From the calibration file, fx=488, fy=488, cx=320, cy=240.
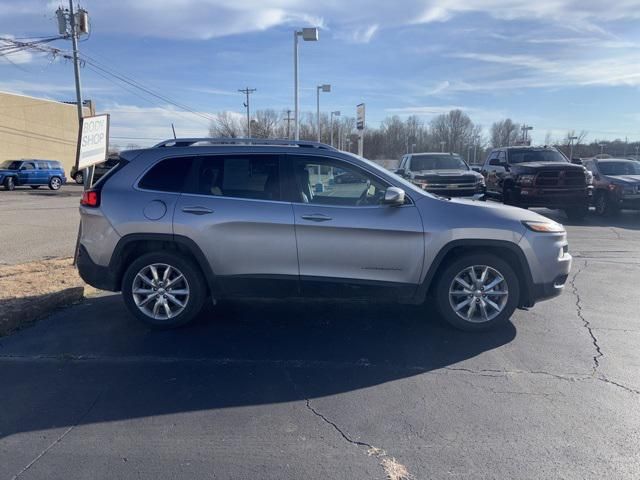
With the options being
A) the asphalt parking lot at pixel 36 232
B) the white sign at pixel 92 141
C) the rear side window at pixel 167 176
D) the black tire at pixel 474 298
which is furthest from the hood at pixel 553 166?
the asphalt parking lot at pixel 36 232

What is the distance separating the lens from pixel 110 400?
3668 millimetres

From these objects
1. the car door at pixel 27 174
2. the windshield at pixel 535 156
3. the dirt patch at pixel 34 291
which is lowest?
the dirt patch at pixel 34 291

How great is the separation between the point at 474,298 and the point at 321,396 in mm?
2071

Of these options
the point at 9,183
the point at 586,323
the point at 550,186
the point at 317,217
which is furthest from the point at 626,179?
the point at 9,183

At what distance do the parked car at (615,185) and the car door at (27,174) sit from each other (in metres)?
30.6

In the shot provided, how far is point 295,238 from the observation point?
485 cm

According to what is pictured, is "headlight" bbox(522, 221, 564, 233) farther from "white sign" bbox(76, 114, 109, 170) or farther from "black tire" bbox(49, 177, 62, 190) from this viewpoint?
"black tire" bbox(49, 177, 62, 190)

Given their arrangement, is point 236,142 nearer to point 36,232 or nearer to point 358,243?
point 358,243

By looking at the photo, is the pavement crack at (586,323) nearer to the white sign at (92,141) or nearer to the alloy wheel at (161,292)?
the alloy wheel at (161,292)

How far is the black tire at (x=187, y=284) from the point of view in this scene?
504cm

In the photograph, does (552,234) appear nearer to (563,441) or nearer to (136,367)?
(563,441)

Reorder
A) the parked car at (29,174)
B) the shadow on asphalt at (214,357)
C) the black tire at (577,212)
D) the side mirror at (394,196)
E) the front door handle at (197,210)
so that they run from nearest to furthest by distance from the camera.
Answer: the shadow on asphalt at (214,357), the side mirror at (394,196), the front door handle at (197,210), the black tire at (577,212), the parked car at (29,174)

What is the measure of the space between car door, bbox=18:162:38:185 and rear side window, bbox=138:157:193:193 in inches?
1192

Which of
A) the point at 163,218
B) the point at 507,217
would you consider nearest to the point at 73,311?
the point at 163,218
